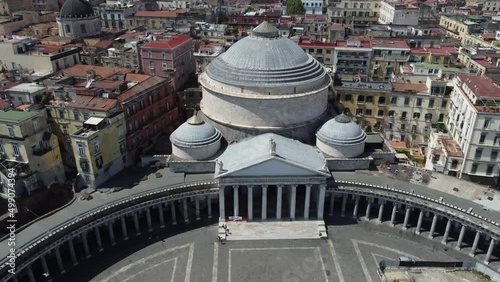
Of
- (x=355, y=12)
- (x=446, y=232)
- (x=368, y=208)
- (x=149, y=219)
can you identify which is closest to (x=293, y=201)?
(x=368, y=208)

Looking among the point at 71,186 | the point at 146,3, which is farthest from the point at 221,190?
the point at 146,3

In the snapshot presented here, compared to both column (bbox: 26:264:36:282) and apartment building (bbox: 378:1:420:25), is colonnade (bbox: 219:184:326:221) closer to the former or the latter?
column (bbox: 26:264:36:282)

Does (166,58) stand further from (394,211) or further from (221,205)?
(394,211)

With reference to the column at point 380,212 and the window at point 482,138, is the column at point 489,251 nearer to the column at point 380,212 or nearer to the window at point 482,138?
the column at point 380,212

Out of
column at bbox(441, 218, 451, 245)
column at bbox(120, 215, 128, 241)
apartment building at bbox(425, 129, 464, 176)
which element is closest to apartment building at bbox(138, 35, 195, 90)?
column at bbox(120, 215, 128, 241)

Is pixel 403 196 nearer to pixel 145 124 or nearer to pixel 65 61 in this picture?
pixel 145 124

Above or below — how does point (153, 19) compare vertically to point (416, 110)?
above

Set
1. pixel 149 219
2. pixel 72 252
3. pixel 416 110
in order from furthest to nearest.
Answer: pixel 416 110, pixel 149 219, pixel 72 252
